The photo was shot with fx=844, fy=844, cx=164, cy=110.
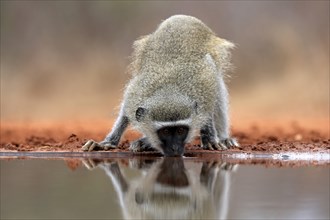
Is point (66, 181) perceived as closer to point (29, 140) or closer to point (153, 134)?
point (153, 134)

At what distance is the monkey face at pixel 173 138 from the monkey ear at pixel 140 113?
0.30 meters

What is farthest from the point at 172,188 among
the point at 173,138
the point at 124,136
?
the point at 124,136

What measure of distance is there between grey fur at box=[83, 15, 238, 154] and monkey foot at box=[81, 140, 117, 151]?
4 cm

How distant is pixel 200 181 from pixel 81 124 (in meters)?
10.6

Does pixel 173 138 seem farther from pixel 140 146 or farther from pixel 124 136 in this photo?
pixel 124 136

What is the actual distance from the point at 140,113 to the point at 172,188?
3.01m

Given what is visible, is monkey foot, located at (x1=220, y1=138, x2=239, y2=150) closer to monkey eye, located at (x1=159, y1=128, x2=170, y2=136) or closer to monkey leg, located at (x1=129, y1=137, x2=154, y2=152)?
monkey leg, located at (x1=129, y1=137, x2=154, y2=152)

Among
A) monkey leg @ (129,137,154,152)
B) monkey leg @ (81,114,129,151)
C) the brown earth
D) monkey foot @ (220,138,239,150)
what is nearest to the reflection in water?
monkey leg @ (129,137,154,152)

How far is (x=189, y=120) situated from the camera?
9.98 meters

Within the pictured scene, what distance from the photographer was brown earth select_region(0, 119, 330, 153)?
11.4m

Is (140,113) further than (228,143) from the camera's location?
No

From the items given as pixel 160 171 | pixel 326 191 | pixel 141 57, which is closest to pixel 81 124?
pixel 141 57

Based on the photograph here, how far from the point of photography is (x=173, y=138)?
391 inches

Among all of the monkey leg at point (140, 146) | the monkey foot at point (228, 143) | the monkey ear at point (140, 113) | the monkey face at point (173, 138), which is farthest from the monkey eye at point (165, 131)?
the monkey foot at point (228, 143)
